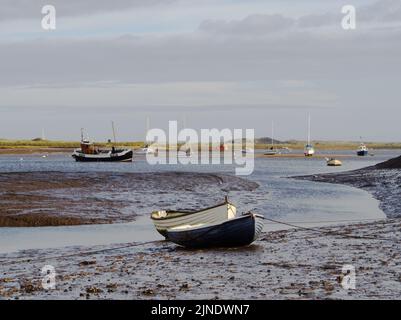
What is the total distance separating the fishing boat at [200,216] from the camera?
24469mm

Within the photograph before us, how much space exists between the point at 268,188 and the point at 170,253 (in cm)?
3884

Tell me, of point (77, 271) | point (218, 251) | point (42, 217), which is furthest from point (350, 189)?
point (77, 271)

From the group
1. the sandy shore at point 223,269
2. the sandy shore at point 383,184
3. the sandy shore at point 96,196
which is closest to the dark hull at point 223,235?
the sandy shore at point 223,269

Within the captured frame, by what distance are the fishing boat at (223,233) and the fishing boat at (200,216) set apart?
1.58ft

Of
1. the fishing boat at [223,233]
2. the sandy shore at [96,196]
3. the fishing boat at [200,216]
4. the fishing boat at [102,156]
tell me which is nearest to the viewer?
the fishing boat at [223,233]

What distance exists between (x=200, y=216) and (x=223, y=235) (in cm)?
163

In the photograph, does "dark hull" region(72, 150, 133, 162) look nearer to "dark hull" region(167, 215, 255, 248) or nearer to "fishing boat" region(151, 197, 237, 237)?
"fishing boat" region(151, 197, 237, 237)

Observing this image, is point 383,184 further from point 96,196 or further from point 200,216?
point 200,216

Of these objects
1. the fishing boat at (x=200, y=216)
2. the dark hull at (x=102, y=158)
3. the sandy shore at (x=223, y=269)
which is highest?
the fishing boat at (x=200, y=216)

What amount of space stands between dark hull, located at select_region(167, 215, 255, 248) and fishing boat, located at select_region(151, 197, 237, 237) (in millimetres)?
498

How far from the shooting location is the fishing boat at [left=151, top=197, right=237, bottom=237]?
24.5 meters

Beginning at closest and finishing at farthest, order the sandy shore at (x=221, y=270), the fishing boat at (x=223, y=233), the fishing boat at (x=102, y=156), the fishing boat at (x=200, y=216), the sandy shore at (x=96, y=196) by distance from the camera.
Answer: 1. the sandy shore at (x=221, y=270)
2. the fishing boat at (x=223, y=233)
3. the fishing boat at (x=200, y=216)
4. the sandy shore at (x=96, y=196)
5. the fishing boat at (x=102, y=156)

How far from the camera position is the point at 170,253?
76.0 feet

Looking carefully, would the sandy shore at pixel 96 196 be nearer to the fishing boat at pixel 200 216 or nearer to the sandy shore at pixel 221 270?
the fishing boat at pixel 200 216
